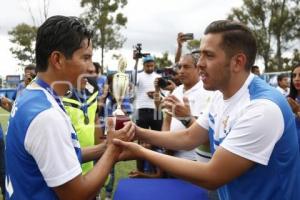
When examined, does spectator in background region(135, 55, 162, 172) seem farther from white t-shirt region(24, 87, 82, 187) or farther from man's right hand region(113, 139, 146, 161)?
white t-shirt region(24, 87, 82, 187)

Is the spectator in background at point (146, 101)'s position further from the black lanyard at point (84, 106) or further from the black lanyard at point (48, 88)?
the black lanyard at point (48, 88)

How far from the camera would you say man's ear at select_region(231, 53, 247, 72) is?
7.60ft

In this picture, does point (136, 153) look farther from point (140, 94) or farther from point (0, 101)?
point (140, 94)

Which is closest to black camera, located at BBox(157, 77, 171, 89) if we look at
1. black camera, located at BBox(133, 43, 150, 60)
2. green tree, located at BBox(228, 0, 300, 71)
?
black camera, located at BBox(133, 43, 150, 60)

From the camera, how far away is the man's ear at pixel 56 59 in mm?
2039

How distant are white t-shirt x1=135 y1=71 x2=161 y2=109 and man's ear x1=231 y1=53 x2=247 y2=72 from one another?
234 inches

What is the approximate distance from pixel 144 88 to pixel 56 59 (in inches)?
248

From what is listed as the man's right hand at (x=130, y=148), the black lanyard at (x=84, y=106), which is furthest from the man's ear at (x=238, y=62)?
the black lanyard at (x=84, y=106)

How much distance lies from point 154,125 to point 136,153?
5.87 m

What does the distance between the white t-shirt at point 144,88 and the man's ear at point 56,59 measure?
20.4 ft

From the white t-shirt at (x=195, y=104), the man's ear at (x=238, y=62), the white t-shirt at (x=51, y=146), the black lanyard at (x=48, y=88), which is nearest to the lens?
the white t-shirt at (x=51, y=146)

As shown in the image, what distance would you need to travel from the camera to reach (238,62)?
2.34 m

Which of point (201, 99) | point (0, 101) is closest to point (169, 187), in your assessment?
point (201, 99)

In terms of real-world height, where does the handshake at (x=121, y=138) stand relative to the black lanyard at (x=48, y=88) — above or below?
below
